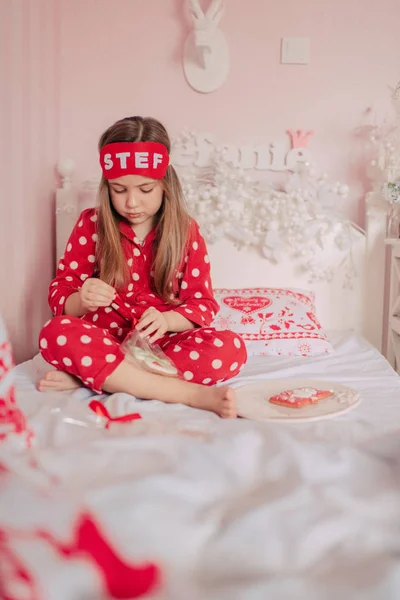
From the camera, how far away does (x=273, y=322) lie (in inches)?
65.6

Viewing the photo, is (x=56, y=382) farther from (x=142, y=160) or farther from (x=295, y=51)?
(x=295, y=51)

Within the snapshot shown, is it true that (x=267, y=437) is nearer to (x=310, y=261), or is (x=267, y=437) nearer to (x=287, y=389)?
(x=287, y=389)

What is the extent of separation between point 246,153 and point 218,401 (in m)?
1.18

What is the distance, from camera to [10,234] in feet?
4.97

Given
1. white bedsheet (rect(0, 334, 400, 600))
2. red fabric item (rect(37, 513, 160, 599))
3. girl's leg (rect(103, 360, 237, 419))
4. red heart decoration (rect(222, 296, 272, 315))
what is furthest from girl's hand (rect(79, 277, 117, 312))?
red fabric item (rect(37, 513, 160, 599))

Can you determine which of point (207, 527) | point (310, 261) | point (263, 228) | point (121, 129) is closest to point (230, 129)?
point (263, 228)

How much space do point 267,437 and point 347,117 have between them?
5.05ft

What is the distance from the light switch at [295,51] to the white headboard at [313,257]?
17.6 inches

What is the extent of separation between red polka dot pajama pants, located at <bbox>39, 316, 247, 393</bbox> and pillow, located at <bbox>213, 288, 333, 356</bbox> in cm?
31

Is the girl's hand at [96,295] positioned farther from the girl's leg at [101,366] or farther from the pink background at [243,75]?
the pink background at [243,75]

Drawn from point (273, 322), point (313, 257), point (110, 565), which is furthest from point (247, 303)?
point (110, 565)

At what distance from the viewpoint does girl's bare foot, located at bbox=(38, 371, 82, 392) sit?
1.21 metres

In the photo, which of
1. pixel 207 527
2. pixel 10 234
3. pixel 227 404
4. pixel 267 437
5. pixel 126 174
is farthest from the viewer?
pixel 10 234

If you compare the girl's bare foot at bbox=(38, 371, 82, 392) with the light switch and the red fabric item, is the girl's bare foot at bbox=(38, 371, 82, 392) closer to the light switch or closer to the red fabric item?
the red fabric item
